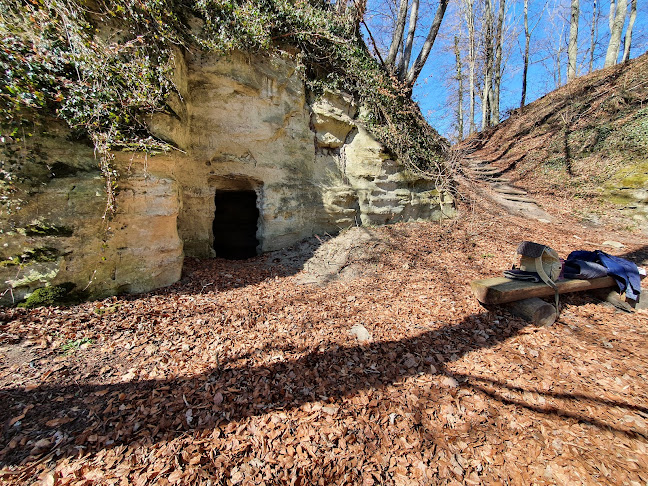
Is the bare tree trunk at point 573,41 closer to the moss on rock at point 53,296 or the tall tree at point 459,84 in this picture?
the tall tree at point 459,84

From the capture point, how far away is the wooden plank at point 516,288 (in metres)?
3.38

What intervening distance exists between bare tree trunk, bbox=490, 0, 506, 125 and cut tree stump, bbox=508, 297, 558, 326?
1798 centimetres

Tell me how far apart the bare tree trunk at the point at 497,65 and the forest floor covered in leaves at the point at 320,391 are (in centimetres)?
1761

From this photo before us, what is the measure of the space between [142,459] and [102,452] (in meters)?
0.31

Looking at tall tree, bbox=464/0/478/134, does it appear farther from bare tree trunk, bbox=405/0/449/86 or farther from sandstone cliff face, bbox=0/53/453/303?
sandstone cliff face, bbox=0/53/453/303

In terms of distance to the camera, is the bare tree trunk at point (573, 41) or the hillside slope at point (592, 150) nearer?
the hillside slope at point (592, 150)

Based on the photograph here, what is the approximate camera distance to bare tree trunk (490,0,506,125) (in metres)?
15.3

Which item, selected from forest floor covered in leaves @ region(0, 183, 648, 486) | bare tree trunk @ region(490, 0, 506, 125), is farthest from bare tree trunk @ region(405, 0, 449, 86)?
bare tree trunk @ region(490, 0, 506, 125)

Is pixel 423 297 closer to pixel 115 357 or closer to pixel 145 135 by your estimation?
pixel 115 357

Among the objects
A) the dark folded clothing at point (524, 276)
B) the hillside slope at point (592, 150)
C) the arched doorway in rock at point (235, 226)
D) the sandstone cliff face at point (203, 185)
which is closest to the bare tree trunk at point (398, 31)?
the sandstone cliff face at point (203, 185)

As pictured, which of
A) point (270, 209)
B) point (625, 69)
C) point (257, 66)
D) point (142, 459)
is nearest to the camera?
point (142, 459)

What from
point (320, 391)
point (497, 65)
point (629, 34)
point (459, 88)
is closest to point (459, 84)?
point (459, 88)

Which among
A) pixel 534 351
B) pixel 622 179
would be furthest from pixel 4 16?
pixel 622 179

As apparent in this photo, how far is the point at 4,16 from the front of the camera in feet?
10.3
